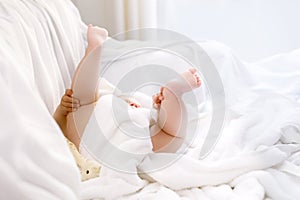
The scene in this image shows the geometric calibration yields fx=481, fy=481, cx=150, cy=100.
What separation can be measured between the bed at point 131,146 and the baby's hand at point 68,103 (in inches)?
1.0

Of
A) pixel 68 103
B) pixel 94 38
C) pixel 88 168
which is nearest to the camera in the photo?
pixel 88 168

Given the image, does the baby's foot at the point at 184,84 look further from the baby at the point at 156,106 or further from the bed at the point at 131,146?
the bed at the point at 131,146

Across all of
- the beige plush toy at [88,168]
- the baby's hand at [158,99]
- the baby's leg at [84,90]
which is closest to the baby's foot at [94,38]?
the baby's leg at [84,90]

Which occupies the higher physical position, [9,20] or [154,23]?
[9,20]

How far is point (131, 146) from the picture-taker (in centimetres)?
117

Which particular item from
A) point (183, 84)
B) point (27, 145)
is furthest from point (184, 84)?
point (27, 145)

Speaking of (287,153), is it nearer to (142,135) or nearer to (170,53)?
(142,135)

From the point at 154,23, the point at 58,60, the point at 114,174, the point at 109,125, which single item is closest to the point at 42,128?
the point at 114,174

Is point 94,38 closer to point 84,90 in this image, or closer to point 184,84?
point 84,90

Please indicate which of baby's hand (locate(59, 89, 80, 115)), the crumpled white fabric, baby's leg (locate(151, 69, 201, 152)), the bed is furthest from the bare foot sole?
the crumpled white fabric

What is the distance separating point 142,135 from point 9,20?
432 mm

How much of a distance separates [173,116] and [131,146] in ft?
0.52

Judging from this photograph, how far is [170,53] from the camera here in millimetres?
1678

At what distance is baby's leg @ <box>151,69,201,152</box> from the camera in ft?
4.12
